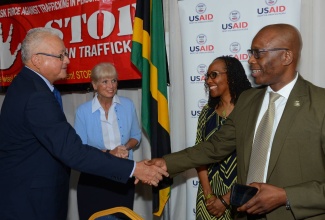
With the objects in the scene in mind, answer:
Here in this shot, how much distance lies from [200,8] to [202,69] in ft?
2.09

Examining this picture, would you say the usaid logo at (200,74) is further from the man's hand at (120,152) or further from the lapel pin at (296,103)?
the lapel pin at (296,103)

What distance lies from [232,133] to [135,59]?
1.86 meters

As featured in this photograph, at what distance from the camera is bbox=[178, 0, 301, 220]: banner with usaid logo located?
374 cm

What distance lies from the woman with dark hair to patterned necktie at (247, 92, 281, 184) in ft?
2.54

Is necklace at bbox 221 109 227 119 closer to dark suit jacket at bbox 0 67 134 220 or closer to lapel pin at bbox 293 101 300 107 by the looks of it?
lapel pin at bbox 293 101 300 107

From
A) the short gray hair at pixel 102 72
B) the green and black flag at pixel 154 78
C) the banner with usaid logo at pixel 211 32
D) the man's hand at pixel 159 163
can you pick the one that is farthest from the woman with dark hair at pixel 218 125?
the short gray hair at pixel 102 72

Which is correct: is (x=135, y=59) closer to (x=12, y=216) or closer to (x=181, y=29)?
(x=181, y=29)

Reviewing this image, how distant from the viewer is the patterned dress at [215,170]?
9.84ft

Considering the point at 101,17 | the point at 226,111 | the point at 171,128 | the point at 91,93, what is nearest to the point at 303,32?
the point at 226,111

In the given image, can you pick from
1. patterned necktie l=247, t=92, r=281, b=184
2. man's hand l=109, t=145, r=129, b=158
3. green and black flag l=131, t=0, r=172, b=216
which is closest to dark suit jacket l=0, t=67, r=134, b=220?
man's hand l=109, t=145, r=129, b=158

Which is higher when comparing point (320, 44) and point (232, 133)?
point (320, 44)

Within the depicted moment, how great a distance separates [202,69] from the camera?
414 centimetres

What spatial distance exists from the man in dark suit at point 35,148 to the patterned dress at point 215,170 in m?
0.95

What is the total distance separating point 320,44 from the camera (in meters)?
3.62
